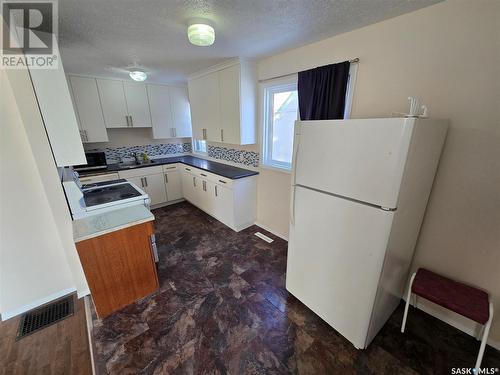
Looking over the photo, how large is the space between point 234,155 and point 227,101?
3.02 feet

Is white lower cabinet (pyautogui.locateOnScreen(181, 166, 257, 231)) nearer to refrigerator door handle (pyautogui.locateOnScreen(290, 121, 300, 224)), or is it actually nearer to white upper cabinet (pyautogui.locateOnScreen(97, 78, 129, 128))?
refrigerator door handle (pyautogui.locateOnScreen(290, 121, 300, 224))

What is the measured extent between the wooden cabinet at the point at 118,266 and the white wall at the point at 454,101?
92.6 inches

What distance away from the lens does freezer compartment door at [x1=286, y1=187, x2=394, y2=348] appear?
125 cm

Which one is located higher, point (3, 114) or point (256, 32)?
point (256, 32)

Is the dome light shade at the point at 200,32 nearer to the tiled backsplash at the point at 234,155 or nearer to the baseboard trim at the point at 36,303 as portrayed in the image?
the tiled backsplash at the point at 234,155

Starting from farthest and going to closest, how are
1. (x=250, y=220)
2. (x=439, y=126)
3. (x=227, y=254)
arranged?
1. (x=250, y=220)
2. (x=227, y=254)
3. (x=439, y=126)

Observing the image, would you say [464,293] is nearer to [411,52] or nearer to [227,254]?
[411,52]

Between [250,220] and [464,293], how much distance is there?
7.81ft

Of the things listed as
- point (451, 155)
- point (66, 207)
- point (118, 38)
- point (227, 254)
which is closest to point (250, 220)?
point (227, 254)

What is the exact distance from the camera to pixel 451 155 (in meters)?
1.48

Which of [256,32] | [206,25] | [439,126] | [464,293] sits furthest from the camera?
[256,32]

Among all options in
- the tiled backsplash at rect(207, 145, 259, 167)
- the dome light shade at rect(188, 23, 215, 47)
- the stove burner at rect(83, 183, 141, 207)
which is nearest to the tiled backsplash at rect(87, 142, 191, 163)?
the tiled backsplash at rect(207, 145, 259, 167)

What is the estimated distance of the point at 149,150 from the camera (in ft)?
13.9

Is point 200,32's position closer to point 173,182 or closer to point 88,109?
point 88,109
